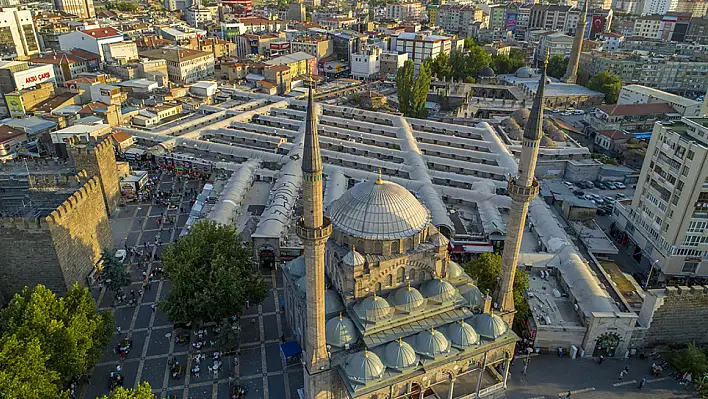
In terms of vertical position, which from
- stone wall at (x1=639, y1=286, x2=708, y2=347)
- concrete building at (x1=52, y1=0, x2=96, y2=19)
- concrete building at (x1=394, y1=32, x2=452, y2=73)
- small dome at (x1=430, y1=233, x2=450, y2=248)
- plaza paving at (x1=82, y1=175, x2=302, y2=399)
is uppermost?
concrete building at (x1=52, y1=0, x2=96, y2=19)

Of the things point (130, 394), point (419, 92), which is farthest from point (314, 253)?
point (419, 92)

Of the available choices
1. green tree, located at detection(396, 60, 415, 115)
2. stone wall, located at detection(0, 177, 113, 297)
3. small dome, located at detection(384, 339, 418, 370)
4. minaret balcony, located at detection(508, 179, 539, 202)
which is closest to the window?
minaret balcony, located at detection(508, 179, 539, 202)

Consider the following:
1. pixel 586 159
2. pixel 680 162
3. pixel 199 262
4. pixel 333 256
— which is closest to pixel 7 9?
pixel 199 262

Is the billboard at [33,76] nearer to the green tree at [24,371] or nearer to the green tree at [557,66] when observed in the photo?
the green tree at [24,371]

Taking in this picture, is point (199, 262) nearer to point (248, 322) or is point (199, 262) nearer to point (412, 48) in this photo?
point (248, 322)

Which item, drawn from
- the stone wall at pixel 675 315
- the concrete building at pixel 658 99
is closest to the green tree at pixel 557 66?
the concrete building at pixel 658 99

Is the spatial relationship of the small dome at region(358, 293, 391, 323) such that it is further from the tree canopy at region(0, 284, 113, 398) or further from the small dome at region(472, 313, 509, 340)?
the tree canopy at region(0, 284, 113, 398)

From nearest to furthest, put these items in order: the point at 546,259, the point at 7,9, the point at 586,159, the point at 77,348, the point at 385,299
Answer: the point at 77,348 < the point at 385,299 < the point at 546,259 < the point at 586,159 < the point at 7,9
